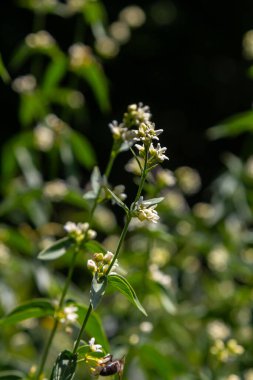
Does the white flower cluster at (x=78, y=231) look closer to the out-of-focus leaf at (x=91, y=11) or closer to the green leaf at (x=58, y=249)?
the green leaf at (x=58, y=249)

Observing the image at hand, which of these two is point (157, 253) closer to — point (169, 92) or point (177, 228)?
point (177, 228)

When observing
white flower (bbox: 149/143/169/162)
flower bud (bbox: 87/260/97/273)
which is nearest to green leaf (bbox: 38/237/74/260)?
flower bud (bbox: 87/260/97/273)

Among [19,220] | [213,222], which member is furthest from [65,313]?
[19,220]

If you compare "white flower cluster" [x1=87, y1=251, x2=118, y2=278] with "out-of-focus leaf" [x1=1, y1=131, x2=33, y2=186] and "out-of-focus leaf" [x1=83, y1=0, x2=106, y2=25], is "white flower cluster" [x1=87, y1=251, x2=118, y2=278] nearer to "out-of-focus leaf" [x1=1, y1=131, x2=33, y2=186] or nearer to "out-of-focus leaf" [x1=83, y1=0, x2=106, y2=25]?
"out-of-focus leaf" [x1=1, y1=131, x2=33, y2=186]

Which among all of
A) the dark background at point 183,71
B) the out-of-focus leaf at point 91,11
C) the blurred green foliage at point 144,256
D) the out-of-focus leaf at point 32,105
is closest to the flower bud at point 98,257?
the blurred green foliage at point 144,256

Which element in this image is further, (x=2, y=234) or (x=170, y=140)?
(x=170, y=140)
